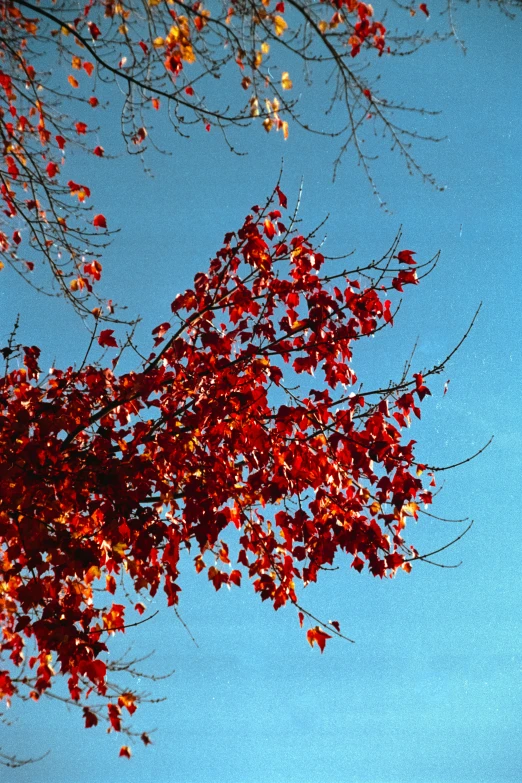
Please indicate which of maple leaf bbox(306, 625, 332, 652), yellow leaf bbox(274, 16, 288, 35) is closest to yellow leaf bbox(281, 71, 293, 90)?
yellow leaf bbox(274, 16, 288, 35)

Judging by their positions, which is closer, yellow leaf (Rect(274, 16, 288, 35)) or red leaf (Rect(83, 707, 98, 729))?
yellow leaf (Rect(274, 16, 288, 35))

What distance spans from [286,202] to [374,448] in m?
2.53

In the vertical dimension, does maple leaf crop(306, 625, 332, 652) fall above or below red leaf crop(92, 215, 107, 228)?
below

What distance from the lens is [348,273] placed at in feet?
21.8

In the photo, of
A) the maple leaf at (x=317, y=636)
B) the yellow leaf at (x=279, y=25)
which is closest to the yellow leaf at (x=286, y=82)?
the yellow leaf at (x=279, y=25)

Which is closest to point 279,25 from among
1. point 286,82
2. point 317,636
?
point 286,82

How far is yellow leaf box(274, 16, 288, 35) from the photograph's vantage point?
6.31 m

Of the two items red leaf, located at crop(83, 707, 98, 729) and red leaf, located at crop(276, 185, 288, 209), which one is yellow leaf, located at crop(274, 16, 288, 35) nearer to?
red leaf, located at crop(276, 185, 288, 209)

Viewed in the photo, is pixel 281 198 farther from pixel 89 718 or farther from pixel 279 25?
pixel 89 718

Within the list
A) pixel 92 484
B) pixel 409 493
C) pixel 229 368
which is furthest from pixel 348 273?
pixel 92 484

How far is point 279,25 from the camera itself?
6.33m

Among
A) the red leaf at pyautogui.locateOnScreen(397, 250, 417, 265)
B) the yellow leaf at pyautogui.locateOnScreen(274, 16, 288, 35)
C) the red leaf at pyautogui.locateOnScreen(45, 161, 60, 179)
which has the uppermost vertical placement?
the red leaf at pyautogui.locateOnScreen(45, 161, 60, 179)

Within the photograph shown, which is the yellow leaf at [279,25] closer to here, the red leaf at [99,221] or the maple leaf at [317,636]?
the red leaf at [99,221]

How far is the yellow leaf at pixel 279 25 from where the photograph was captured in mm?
6312
